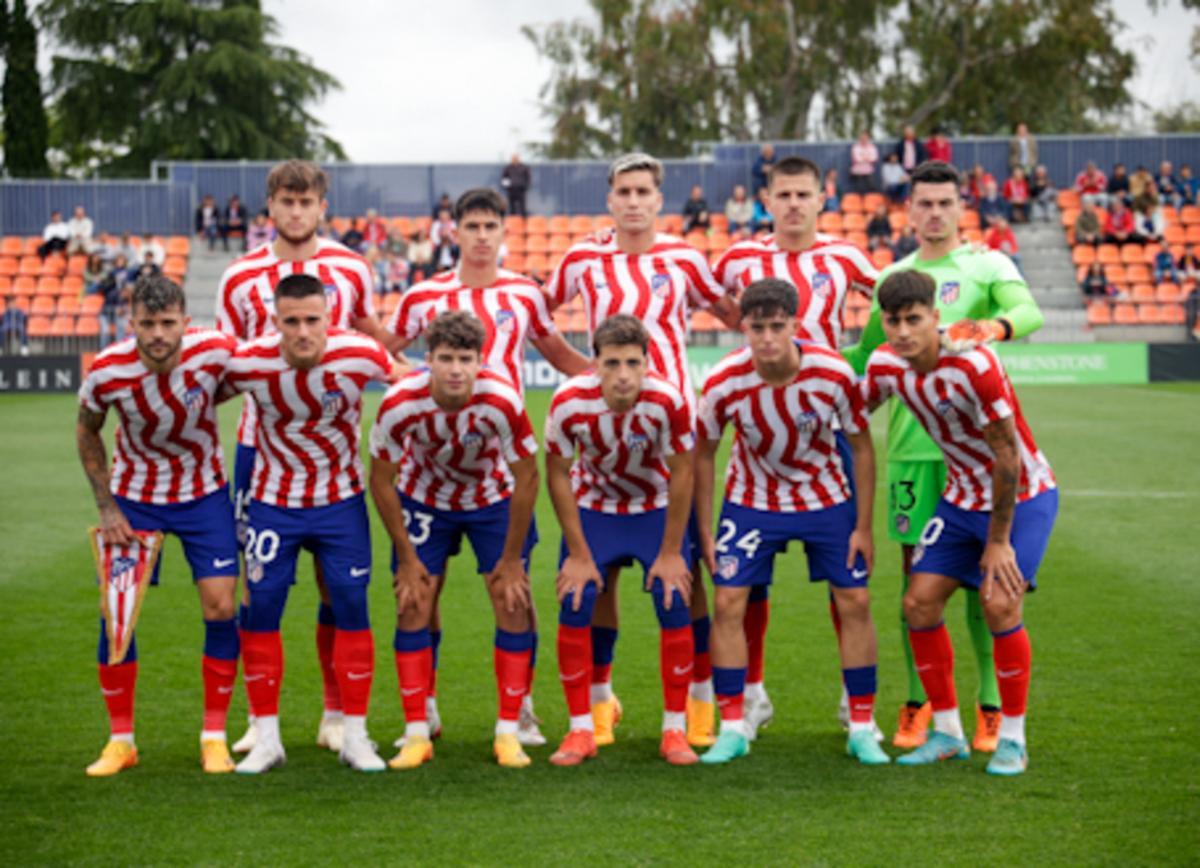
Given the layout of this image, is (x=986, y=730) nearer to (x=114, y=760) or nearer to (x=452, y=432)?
(x=452, y=432)

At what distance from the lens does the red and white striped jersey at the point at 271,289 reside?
627cm

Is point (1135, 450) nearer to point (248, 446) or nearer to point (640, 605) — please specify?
point (640, 605)

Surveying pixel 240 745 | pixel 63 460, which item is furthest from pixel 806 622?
pixel 63 460

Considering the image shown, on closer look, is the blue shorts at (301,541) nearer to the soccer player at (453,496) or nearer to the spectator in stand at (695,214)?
the soccer player at (453,496)

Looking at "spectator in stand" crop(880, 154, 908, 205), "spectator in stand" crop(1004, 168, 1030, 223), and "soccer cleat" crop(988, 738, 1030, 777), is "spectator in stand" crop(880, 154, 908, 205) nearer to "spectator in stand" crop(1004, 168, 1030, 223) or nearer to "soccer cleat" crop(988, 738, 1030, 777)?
"spectator in stand" crop(1004, 168, 1030, 223)

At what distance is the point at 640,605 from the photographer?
8.73 m

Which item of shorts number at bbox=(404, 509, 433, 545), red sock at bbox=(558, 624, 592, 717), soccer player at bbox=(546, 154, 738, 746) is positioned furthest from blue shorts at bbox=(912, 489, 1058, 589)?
shorts number at bbox=(404, 509, 433, 545)

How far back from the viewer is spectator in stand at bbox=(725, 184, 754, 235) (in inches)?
1094

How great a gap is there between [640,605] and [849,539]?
307 centimetres

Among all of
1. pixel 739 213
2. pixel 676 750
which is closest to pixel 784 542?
pixel 676 750

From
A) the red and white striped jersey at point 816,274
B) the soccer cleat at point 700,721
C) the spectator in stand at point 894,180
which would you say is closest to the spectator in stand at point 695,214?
the spectator in stand at point 894,180

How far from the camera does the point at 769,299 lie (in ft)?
18.2

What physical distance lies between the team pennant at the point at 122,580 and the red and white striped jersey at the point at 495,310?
1386 millimetres

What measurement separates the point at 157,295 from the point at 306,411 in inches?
27.2
